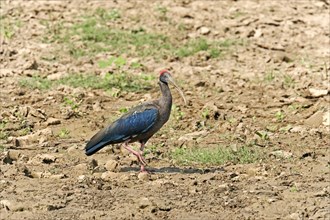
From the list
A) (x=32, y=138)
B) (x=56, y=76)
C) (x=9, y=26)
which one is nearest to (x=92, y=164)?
(x=32, y=138)

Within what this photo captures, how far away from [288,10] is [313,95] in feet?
10.5

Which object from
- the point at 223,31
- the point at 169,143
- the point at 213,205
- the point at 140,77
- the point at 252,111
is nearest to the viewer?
the point at 213,205

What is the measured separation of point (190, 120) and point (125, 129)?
2.54 metres

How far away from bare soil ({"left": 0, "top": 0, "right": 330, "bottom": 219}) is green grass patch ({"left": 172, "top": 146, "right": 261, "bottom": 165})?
4.3 inches

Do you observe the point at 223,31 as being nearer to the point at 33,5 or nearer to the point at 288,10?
the point at 288,10

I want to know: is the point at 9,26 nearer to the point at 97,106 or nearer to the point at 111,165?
the point at 97,106

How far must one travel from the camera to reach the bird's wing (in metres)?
11.6

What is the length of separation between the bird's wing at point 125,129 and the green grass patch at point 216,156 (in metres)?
0.79

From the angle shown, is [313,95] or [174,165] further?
→ [313,95]

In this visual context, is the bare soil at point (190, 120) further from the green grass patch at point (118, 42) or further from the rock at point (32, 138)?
the green grass patch at point (118, 42)

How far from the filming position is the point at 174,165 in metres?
12.2

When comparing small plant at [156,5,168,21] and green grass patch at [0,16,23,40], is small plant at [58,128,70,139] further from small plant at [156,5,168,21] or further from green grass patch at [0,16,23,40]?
small plant at [156,5,168,21]

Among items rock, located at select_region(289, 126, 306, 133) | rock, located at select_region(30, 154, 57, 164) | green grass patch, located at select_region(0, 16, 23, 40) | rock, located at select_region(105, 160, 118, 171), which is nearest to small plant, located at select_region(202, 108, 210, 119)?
rock, located at select_region(289, 126, 306, 133)

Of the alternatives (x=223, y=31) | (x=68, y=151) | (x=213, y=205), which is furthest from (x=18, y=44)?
(x=213, y=205)
